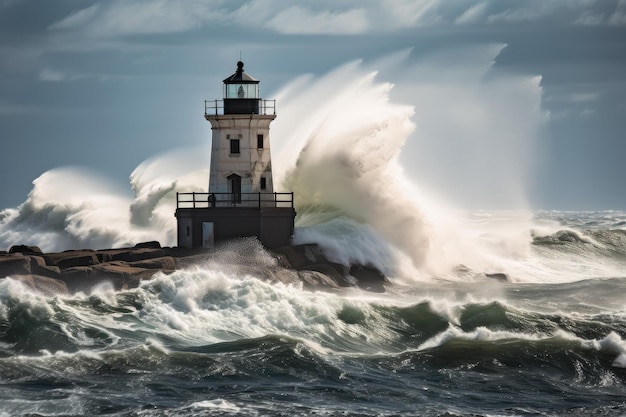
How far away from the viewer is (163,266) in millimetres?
21109

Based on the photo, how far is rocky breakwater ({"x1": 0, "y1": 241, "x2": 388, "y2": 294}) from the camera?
19.5 meters

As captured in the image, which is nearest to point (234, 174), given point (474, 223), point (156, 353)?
point (156, 353)

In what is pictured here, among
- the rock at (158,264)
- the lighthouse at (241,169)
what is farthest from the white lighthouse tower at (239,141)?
the rock at (158,264)

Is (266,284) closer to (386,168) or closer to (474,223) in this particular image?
(386,168)

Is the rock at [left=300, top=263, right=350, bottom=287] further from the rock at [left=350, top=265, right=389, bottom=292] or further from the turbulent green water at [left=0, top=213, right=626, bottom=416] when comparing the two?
the turbulent green water at [left=0, top=213, right=626, bottom=416]

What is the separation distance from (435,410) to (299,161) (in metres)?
14.7

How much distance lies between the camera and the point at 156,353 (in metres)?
15.5

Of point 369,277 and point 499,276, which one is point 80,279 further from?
point 499,276

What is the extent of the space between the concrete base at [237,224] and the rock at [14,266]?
4.77 metres

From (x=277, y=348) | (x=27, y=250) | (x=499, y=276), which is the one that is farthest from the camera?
(x=499, y=276)

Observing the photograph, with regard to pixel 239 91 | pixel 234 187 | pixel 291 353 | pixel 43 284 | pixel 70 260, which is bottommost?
pixel 291 353

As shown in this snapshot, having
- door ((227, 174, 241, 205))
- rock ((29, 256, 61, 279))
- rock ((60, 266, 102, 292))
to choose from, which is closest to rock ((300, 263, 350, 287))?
door ((227, 174, 241, 205))

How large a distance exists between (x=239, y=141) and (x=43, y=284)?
6449mm

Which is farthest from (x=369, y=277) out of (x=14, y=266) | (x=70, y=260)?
(x=14, y=266)
